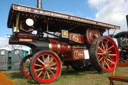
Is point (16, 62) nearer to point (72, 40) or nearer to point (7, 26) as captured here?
point (7, 26)

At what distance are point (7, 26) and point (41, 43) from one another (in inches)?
65.8

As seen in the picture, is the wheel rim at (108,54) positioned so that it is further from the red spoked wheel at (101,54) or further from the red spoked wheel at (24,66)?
the red spoked wheel at (24,66)

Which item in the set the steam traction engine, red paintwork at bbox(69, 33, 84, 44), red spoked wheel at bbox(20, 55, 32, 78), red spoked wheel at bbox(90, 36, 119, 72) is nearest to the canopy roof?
the steam traction engine

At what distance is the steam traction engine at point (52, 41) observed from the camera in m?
4.01

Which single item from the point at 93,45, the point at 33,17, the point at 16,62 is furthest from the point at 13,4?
the point at 16,62

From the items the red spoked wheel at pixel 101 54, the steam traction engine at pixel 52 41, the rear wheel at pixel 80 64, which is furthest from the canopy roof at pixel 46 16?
the rear wheel at pixel 80 64

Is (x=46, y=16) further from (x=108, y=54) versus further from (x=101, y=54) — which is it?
(x=108, y=54)

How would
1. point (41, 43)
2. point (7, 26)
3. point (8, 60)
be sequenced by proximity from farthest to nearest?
point (8, 60) < point (7, 26) < point (41, 43)

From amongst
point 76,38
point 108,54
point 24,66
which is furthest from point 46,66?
point 108,54

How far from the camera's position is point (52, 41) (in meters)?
4.96

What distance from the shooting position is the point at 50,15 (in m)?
4.31

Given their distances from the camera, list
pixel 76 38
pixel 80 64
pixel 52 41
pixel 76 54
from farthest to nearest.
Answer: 1. pixel 80 64
2. pixel 76 38
3. pixel 76 54
4. pixel 52 41

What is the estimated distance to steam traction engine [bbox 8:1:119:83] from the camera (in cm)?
401

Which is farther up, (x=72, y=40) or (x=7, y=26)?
(x=7, y=26)
